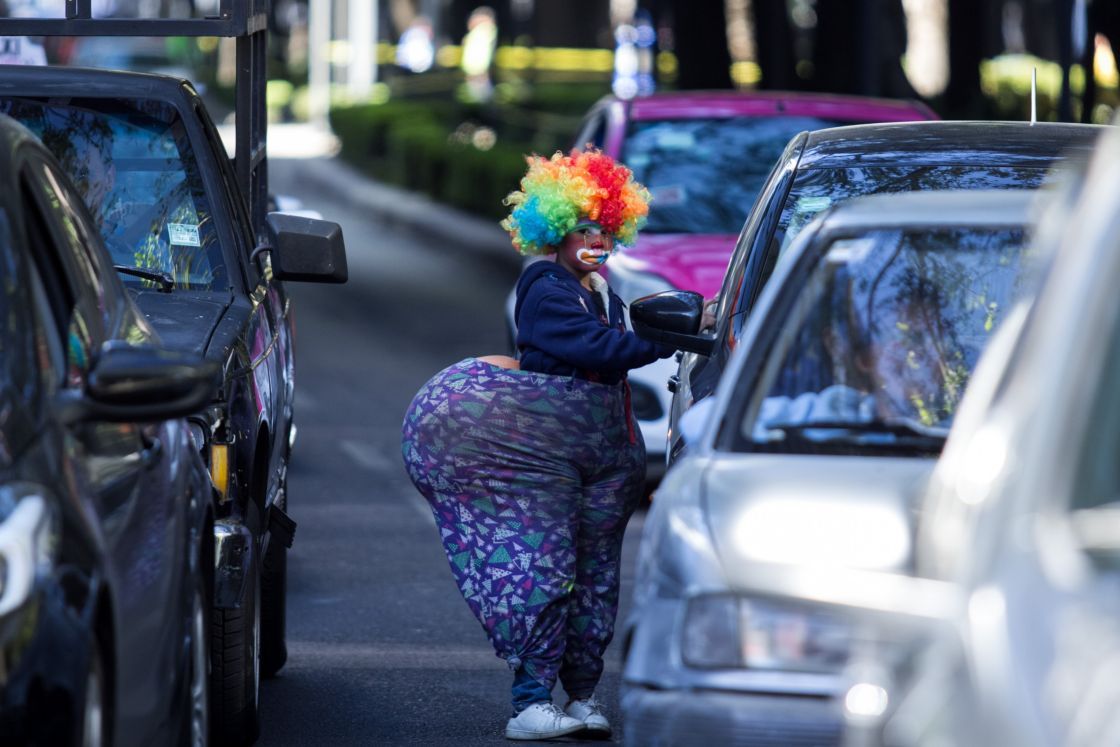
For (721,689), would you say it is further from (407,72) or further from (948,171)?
(407,72)

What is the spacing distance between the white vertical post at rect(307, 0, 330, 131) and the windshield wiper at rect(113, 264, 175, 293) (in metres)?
31.0

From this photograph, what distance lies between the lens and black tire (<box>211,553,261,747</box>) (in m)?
6.04

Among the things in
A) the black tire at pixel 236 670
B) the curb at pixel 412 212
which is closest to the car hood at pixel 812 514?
the black tire at pixel 236 670

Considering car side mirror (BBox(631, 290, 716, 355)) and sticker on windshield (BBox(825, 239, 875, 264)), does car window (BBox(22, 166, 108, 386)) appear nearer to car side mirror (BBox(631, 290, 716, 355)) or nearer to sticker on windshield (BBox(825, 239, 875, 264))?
sticker on windshield (BBox(825, 239, 875, 264))

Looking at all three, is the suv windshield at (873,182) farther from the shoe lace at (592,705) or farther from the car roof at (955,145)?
the shoe lace at (592,705)

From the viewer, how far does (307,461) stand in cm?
1209

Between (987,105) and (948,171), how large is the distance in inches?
675

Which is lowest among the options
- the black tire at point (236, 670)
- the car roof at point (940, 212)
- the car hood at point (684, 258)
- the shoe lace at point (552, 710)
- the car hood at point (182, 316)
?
the shoe lace at point (552, 710)

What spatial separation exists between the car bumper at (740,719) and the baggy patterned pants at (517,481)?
2280 mm

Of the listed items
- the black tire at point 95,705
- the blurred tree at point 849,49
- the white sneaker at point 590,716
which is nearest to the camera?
the black tire at point 95,705

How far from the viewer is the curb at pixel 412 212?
76.7 feet

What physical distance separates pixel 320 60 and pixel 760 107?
29379 mm

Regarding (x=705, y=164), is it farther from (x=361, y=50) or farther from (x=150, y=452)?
(x=361, y=50)

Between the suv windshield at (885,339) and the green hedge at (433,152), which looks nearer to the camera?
the suv windshield at (885,339)
